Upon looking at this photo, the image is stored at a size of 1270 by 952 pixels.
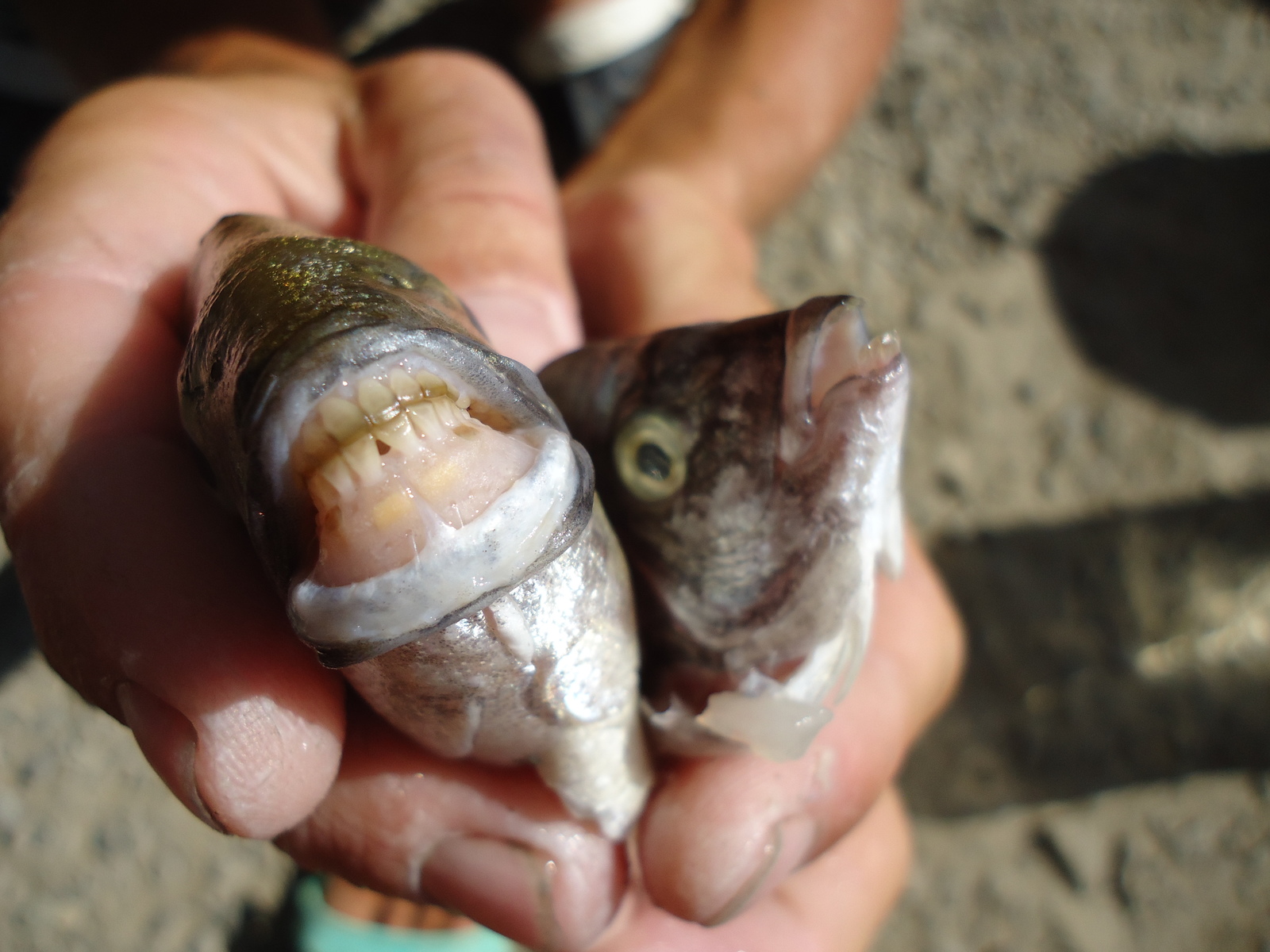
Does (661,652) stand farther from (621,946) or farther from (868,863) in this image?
(868,863)

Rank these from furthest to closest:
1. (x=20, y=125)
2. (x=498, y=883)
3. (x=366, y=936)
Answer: (x=20, y=125)
(x=366, y=936)
(x=498, y=883)

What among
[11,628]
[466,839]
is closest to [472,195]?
[466,839]

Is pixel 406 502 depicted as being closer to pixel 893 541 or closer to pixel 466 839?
pixel 893 541

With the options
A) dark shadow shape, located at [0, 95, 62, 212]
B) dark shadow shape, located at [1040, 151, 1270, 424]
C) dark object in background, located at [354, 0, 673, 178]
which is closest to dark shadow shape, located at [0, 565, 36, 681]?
dark shadow shape, located at [0, 95, 62, 212]

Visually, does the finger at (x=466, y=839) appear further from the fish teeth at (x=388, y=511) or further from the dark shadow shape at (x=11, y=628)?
the dark shadow shape at (x=11, y=628)

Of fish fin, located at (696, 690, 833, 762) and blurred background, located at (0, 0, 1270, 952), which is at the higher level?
fish fin, located at (696, 690, 833, 762)

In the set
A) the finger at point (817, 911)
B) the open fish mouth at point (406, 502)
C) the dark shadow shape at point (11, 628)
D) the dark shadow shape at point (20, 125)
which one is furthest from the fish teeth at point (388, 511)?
the dark shadow shape at point (20, 125)

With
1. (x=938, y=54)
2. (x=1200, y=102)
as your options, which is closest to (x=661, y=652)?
(x=938, y=54)

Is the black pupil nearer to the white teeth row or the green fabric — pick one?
the white teeth row
